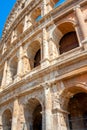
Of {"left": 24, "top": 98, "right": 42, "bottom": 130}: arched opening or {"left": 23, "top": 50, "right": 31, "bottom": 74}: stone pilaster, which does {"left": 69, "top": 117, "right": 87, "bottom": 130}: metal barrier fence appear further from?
{"left": 23, "top": 50, "right": 31, "bottom": 74}: stone pilaster

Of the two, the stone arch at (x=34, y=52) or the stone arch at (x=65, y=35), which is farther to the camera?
the stone arch at (x=34, y=52)

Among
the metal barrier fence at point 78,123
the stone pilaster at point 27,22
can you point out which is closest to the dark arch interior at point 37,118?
the metal barrier fence at point 78,123

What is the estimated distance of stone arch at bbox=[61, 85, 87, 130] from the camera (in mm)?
6348

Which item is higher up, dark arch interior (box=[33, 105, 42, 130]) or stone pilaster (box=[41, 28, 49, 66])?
stone pilaster (box=[41, 28, 49, 66])

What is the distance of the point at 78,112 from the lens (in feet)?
23.4

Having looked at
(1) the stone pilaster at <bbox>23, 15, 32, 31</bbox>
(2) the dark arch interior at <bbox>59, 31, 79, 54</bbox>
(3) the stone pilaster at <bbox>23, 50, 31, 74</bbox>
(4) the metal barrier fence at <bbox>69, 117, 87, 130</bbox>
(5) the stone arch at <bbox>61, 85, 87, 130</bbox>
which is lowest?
(4) the metal barrier fence at <bbox>69, 117, 87, 130</bbox>

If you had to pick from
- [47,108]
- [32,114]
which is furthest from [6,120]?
[47,108]

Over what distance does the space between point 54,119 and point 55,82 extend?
1571 mm

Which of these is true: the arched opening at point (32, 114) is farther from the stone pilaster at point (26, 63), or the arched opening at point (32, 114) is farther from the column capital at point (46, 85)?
the stone pilaster at point (26, 63)

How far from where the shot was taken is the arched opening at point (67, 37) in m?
8.67

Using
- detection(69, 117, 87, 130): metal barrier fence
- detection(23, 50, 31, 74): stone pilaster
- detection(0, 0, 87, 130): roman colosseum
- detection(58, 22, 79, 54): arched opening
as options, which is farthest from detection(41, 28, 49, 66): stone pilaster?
detection(69, 117, 87, 130): metal barrier fence

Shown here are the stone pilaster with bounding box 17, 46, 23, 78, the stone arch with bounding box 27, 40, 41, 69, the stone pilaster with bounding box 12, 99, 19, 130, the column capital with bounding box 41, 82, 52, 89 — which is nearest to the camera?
the column capital with bounding box 41, 82, 52, 89

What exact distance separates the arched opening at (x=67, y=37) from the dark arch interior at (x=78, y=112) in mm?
2865

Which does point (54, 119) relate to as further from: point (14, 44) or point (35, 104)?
point (14, 44)
